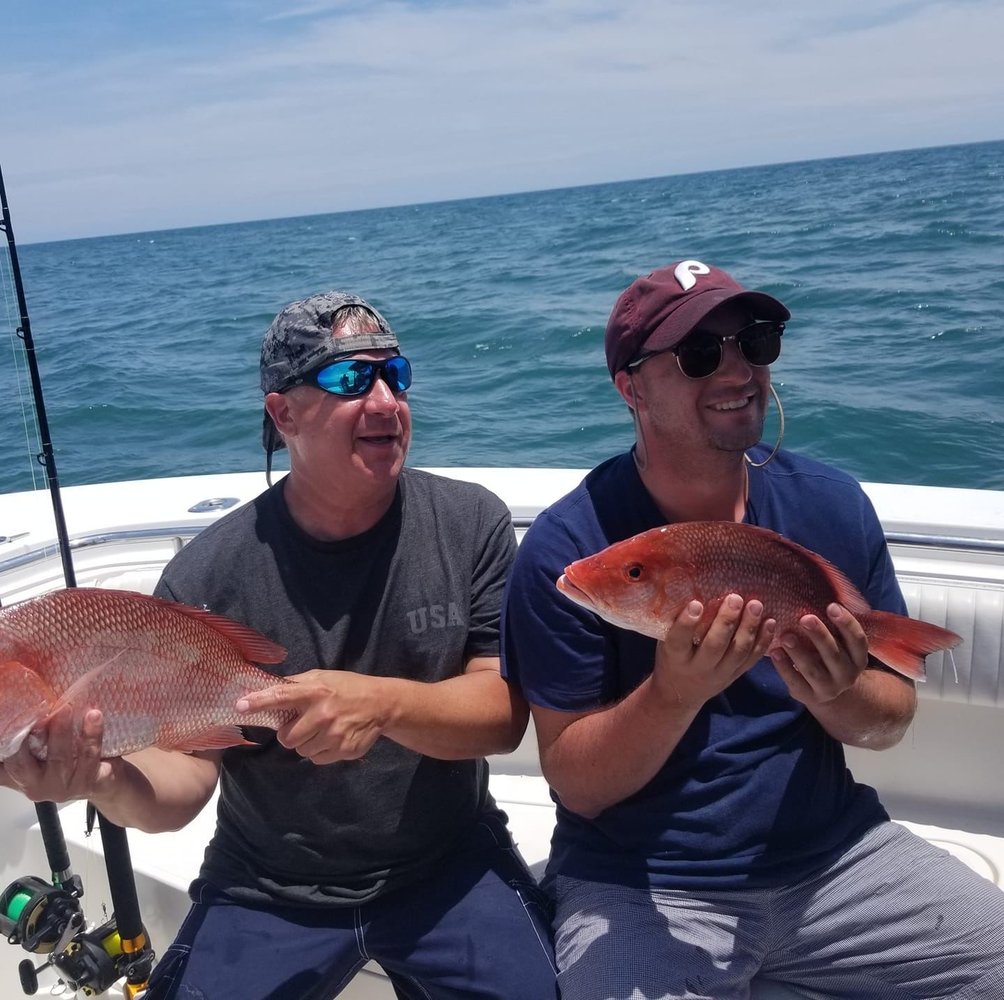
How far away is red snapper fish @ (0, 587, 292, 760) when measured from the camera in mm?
1677

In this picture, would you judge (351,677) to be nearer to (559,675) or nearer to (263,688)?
(263,688)

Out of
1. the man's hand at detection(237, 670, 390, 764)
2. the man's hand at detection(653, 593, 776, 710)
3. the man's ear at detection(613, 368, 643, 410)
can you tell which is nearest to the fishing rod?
the man's hand at detection(237, 670, 390, 764)

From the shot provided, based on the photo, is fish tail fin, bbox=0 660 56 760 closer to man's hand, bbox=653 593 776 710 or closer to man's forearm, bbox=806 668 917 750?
man's hand, bbox=653 593 776 710

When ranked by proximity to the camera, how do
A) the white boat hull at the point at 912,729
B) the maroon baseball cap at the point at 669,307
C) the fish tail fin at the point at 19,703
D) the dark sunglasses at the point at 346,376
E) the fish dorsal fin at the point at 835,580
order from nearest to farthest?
the fish tail fin at the point at 19,703, the fish dorsal fin at the point at 835,580, the maroon baseball cap at the point at 669,307, the dark sunglasses at the point at 346,376, the white boat hull at the point at 912,729

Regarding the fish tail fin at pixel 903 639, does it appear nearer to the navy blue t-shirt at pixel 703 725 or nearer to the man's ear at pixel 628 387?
the navy blue t-shirt at pixel 703 725

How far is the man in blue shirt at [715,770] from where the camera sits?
6.46ft

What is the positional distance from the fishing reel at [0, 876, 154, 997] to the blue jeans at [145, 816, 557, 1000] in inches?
12.5

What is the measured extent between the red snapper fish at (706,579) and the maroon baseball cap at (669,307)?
1.53 ft

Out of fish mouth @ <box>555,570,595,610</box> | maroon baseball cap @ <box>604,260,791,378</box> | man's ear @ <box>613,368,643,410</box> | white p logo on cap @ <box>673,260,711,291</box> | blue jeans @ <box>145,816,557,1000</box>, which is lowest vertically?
blue jeans @ <box>145,816,557,1000</box>

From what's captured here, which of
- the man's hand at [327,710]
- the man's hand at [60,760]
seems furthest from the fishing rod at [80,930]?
the man's hand at [327,710]

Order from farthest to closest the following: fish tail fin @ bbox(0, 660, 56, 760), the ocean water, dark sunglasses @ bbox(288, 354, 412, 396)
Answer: the ocean water → dark sunglasses @ bbox(288, 354, 412, 396) → fish tail fin @ bbox(0, 660, 56, 760)

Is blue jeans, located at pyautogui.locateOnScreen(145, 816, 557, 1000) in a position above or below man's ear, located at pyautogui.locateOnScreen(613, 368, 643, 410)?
below

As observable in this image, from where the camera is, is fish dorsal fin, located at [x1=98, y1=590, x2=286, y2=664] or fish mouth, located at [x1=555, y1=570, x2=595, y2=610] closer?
fish mouth, located at [x1=555, y1=570, x2=595, y2=610]

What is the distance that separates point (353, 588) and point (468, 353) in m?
13.8
